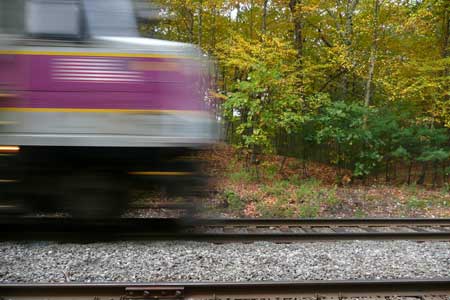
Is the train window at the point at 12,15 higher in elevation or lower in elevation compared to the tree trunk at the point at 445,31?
lower

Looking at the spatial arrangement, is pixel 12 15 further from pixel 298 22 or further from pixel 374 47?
pixel 298 22

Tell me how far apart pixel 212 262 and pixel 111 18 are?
3.48 m

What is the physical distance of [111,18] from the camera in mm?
5215

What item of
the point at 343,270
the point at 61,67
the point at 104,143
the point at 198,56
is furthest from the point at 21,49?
the point at 343,270

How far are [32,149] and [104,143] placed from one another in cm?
92

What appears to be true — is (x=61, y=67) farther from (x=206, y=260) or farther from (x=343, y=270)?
(x=343, y=270)

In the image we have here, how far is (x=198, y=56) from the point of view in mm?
5715

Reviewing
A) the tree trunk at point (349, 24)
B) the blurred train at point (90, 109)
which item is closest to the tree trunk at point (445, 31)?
the tree trunk at point (349, 24)

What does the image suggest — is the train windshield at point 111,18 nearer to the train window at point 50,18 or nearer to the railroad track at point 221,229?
the train window at point 50,18

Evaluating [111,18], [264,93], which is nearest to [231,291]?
[111,18]

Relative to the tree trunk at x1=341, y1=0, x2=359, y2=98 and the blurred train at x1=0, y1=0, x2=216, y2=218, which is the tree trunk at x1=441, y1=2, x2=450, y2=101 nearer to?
the tree trunk at x1=341, y1=0, x2=359, y2=98

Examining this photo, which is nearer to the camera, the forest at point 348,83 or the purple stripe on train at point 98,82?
the purple stripe on train at point 98,82

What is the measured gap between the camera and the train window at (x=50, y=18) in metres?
4.91

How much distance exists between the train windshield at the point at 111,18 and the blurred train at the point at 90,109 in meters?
0.01
